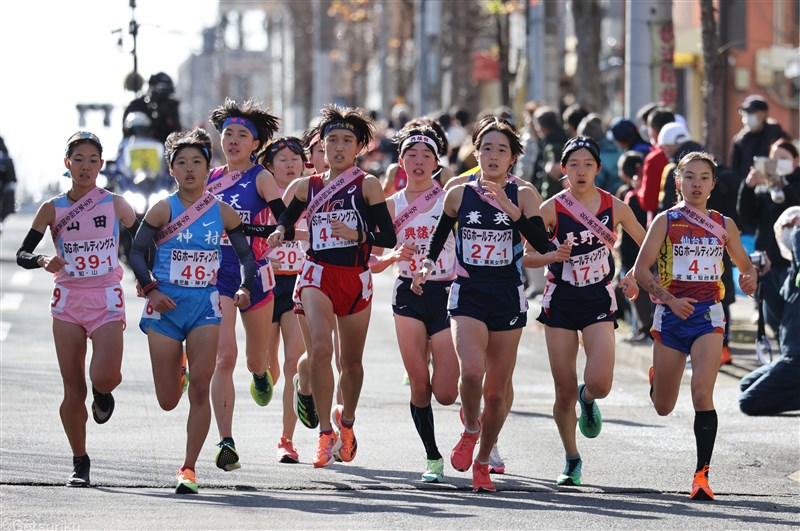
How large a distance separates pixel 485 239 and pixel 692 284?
114 cm

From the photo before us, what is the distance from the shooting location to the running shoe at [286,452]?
444 inches

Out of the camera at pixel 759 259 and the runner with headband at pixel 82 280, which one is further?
the camera at pixel 759 259

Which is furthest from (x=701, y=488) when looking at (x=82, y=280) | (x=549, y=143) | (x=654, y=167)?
(x=549, y=143)

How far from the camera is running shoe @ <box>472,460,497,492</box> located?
33.6 ft

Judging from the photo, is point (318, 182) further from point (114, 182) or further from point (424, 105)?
point (424, 105)

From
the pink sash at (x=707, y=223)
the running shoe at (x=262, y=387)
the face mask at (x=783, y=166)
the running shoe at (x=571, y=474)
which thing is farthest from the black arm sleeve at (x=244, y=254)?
the face mask at (x=783, y=166)

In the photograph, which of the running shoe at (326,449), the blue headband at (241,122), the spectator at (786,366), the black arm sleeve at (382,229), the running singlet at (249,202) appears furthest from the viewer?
the spectator at (786,366)

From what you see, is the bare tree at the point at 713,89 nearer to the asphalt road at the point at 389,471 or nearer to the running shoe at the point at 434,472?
the asphalt road at the point at 389,471

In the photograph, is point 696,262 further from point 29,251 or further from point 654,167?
point 654,167

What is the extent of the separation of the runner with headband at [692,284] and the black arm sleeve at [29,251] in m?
3.21

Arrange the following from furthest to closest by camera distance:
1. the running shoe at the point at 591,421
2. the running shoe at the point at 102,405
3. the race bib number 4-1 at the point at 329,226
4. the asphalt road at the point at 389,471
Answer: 1. the running shoe at the point at 591,421
2. the race bib number 4-1 at the point at 329,226
3. the running shoe at the point at 102,405
4. the asphalt road at the point at 389,471

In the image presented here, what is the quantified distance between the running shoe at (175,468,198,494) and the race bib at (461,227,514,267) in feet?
6.08

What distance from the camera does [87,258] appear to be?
10.3 m

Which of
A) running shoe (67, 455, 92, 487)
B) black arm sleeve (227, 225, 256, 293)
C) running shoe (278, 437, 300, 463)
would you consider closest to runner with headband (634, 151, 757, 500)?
black arm sleeve (227, 225, 256, 293)
